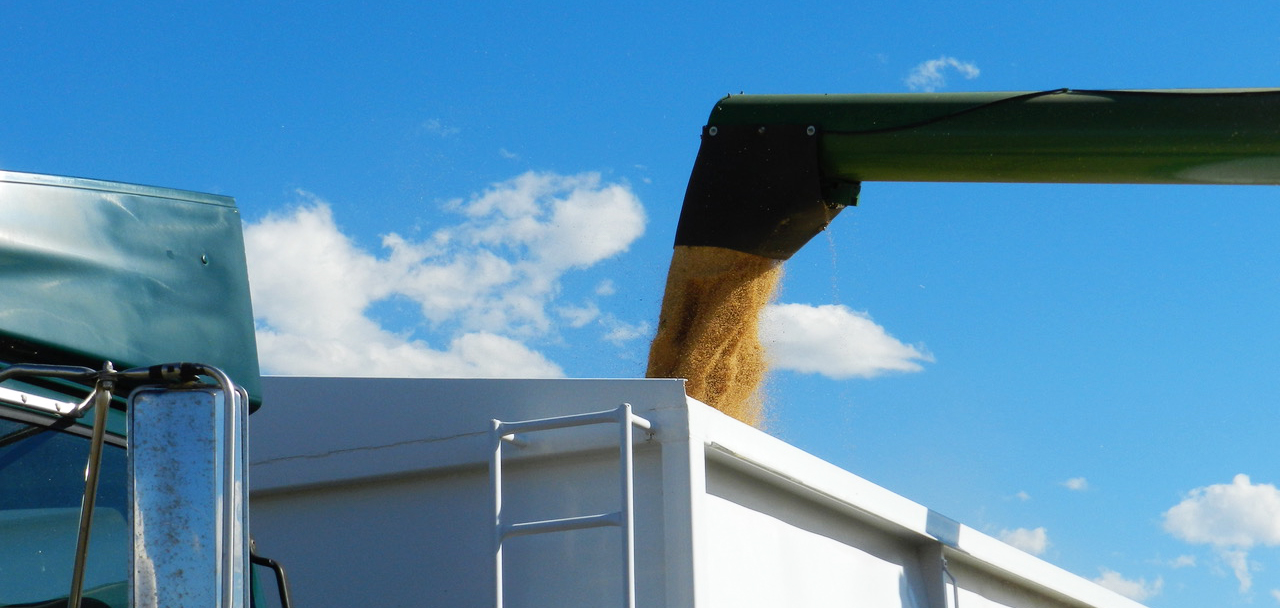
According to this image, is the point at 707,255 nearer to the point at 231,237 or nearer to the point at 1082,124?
the point at 1082,124

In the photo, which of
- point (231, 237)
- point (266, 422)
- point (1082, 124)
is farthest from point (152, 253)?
point (1082, 124)

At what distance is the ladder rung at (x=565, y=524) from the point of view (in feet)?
10.3

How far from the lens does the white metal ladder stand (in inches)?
121

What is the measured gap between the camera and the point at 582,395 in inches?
131

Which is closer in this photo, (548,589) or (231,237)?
→ (231,237)

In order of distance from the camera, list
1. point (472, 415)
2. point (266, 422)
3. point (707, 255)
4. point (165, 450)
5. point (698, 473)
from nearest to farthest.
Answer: point (165, 450) → point (698, 473) → point (472, 415) → point (266, 422) → point (707, 255)

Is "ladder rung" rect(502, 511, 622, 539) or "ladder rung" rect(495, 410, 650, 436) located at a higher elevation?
"ladder rung" rect(495, 410, 650, 436)

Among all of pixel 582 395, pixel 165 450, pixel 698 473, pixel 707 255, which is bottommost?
pixel 165 450

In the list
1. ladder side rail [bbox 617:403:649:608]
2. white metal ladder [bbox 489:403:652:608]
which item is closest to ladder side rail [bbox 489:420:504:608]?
white metal ladder [bbox 489:403:652:608]

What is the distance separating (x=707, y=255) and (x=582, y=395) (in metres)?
1.09

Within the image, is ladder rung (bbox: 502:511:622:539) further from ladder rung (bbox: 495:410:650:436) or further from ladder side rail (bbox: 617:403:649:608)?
ladder rung (bbox: 495:410:650:436)

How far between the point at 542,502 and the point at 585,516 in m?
0.14

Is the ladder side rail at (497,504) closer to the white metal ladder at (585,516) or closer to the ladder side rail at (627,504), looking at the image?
the white metal ladder at (585,516)

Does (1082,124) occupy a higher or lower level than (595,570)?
higher
